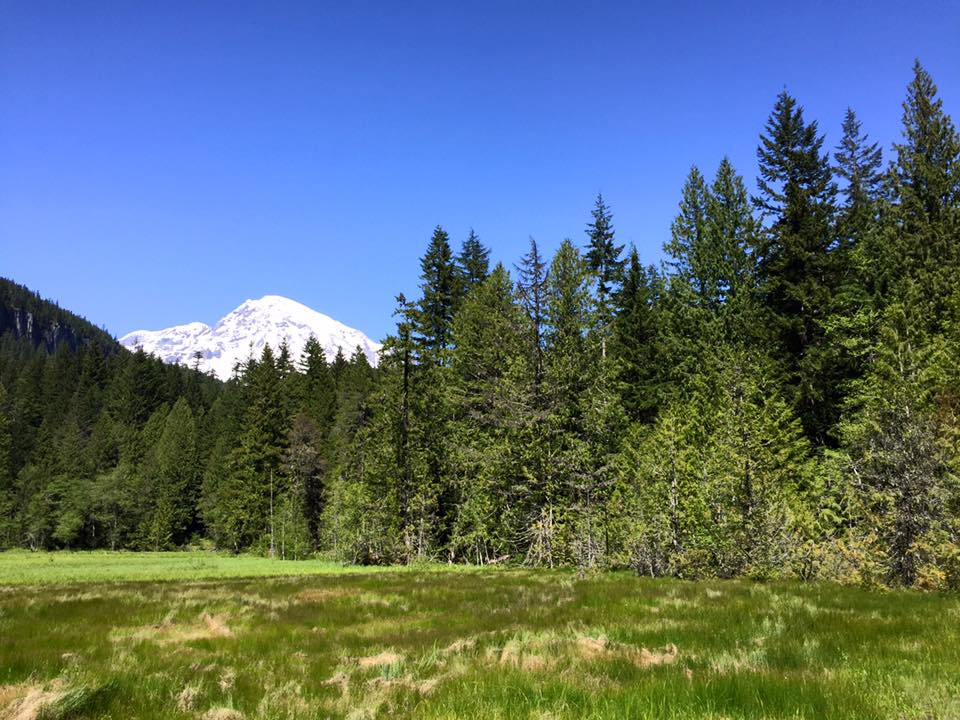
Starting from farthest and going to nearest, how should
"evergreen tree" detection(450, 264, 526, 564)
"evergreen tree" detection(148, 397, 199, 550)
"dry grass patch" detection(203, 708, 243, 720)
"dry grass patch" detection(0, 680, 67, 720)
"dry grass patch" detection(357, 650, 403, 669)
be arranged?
"evergreen tree" detection(148, 397, 199, 550) → "evergreen tree" detection(450, 264, 526, 564) → "dry grass patch" detection(357, 650, 403, 669) → "dry grass patch" detection(203, 708, 243, 720) → "dry grass patch" detection(0, 680, 67, 720)

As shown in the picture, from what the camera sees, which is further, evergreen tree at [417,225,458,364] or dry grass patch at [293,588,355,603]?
evergreen tree at [417,225,458,364]

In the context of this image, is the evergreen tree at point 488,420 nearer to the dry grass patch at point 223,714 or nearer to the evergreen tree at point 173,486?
the dry grass patch at point 223,714

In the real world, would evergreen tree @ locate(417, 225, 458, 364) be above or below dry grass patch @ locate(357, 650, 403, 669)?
above

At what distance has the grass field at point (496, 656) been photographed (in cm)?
→ 520

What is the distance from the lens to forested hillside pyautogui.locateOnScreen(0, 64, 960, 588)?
745 inches

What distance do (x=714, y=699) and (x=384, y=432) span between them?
1591 inches

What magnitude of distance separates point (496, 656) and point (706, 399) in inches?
1003

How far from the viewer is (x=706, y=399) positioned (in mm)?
30047

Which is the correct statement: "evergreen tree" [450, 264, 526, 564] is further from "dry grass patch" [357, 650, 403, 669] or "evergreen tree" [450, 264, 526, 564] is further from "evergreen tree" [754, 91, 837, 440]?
"dry grass patch" [357, 650, 403, 669]

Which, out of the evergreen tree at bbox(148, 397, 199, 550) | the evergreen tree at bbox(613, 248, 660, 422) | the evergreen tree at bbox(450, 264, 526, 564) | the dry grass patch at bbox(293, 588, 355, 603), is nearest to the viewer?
the dry grass patch at bbox(293, 588, 355, 603)

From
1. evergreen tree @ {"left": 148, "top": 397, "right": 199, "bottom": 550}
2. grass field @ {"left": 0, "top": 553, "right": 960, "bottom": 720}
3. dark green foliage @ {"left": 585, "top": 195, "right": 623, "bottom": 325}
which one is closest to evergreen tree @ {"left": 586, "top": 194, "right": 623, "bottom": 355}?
dark green foliage @ {"left": 585, "top": 195, "right": 623, "bottom": 325}

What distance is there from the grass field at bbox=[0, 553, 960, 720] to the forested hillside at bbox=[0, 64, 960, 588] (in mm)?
5334

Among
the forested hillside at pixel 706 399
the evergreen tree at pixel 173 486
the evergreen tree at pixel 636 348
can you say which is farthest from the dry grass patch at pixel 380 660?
the evergreen tree at pixel 173 486

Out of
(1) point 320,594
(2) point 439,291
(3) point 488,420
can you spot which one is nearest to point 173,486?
(2) point 439,291
